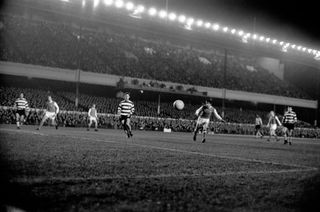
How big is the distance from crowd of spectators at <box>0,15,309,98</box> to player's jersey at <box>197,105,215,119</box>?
2032 centimetres

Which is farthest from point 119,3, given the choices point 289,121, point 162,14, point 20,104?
point 289,121

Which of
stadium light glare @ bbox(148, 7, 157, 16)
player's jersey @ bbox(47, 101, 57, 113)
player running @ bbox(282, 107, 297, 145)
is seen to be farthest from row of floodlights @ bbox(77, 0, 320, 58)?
player running @ bbox(282, 107, 297, 145)

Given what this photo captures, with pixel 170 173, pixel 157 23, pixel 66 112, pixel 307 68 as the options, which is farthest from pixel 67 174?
pixel 307 68

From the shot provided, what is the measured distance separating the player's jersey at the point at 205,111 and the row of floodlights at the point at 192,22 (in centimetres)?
1865

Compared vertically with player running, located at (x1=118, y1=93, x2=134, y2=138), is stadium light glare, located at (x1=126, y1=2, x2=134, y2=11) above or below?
above

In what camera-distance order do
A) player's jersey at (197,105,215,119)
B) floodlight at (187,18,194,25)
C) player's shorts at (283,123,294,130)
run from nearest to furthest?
player's jersey at (197,105,215,119) → player's shorts at (283,123,294,130) → floodlight at (187,18,194,25)

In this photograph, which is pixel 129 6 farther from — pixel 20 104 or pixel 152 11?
pixel 20 104

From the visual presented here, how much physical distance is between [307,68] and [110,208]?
58100 mm

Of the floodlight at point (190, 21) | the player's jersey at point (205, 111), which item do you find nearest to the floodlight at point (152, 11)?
the floodlight at point (190, 21)

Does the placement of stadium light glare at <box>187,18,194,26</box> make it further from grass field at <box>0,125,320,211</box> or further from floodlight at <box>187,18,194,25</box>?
grass field at <box>0,125,320,211</box>

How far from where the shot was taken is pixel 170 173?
5.10m

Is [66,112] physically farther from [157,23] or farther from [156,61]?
[156,61]

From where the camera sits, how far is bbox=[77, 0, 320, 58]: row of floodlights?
3350cm

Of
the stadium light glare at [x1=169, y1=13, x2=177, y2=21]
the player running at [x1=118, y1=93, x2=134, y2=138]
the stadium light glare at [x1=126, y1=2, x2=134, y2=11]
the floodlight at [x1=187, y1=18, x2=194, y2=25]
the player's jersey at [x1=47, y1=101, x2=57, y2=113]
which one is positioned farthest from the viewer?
the floodlight at [x1=187, y1=18, x2=194, y2=25]
